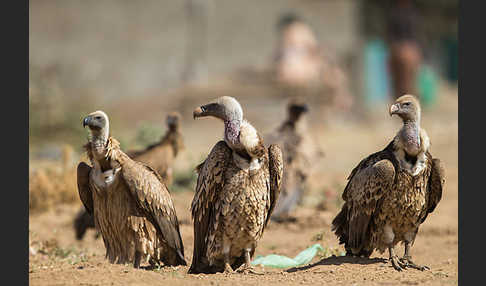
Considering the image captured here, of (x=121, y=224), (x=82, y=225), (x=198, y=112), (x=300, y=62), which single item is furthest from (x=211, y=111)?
(x=300, y=62)

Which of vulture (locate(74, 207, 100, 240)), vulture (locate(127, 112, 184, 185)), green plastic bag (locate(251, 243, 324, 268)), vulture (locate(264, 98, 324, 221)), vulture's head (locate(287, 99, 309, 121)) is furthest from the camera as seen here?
vulture's head (locate(287, 99, 309, 121))

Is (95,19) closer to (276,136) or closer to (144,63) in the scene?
(144,63)

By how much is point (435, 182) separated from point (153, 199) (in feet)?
8.43

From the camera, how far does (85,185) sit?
255 inches

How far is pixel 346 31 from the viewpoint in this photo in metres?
24.4

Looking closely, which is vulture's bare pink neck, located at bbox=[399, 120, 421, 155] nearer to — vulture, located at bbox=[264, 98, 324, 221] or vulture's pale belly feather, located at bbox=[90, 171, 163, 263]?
vulture's pale belly feather, located at bbox=[90, 171, 163, 263]

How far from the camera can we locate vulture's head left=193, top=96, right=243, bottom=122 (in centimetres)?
620

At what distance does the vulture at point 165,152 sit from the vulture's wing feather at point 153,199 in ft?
5.96

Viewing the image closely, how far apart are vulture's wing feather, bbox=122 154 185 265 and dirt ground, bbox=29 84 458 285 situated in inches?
12.7

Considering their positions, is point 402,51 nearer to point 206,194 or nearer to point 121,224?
point 206,194

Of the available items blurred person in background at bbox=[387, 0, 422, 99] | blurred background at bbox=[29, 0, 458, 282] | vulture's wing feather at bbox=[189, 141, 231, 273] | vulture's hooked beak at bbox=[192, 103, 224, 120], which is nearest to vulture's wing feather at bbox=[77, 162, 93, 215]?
vulture's wing feather at bbox=[189, 141, 231, 273]

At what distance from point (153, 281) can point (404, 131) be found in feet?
8.35

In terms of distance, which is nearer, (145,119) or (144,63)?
(145,119)

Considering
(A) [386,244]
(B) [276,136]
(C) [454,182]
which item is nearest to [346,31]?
(C) [454,182]
